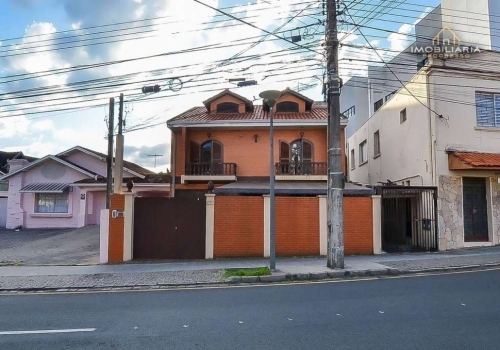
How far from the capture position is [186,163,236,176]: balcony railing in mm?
19609

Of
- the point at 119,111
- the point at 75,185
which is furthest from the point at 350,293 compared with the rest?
the point at 75,185

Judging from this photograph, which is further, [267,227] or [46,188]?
[46,188]

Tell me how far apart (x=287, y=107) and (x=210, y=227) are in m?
10.3

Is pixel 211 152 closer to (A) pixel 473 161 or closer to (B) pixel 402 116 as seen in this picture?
(B) pixel 402 116

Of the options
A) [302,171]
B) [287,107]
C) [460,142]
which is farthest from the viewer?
[287,107]

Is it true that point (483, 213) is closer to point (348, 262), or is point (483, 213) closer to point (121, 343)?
point (348, 262)

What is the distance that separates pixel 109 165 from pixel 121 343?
13889 millimetres

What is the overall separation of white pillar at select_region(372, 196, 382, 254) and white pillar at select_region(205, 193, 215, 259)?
5.69 m

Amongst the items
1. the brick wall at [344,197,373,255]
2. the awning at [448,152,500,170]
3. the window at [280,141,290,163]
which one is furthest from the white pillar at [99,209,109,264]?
the awning at [448,152,500,170]

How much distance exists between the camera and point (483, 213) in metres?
15.4

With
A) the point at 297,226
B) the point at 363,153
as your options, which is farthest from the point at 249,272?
the point at 363,153

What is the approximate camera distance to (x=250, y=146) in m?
20.1

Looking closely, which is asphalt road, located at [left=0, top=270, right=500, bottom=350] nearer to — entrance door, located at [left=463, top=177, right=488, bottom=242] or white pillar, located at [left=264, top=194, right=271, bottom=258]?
white pillar, located at [left=264, top=194, right=271, bottom=258]

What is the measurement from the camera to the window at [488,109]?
15.7 meters
